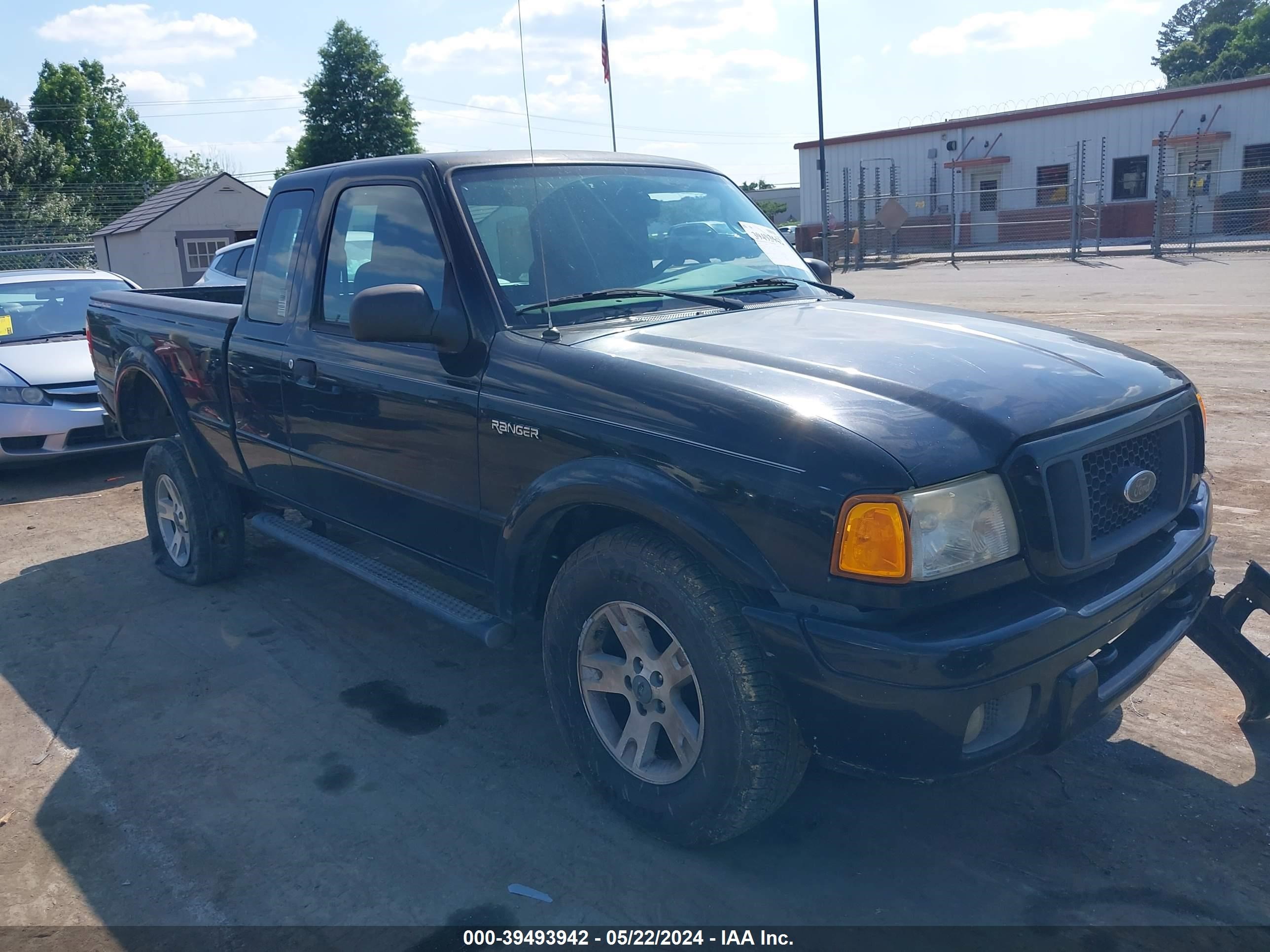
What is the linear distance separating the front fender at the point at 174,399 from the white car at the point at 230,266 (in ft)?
17.6

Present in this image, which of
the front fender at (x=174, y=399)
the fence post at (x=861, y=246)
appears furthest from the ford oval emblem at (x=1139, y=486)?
the fence post at (x=861, y=246)

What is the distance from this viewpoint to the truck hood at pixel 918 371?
2.56 meters

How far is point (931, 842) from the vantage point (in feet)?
10.0

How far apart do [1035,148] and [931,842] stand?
119ft

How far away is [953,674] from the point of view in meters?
2.37

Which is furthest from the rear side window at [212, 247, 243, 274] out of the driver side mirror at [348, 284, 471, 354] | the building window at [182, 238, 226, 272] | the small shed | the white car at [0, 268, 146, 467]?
the building window at [182, 238, 226, 272]

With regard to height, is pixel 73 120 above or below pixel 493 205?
above

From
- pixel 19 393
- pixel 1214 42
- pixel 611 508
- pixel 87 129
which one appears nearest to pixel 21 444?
pixel 19 393

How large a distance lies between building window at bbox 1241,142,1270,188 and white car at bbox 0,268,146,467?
32158 mm

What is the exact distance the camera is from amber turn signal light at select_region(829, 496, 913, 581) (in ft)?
7.93

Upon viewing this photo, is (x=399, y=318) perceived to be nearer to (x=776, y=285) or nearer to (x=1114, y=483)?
(x=776, y=285)

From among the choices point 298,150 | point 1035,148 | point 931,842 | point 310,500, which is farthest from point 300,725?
point 298,150

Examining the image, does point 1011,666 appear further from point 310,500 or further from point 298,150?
point 298,150

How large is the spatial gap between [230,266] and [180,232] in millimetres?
19117
